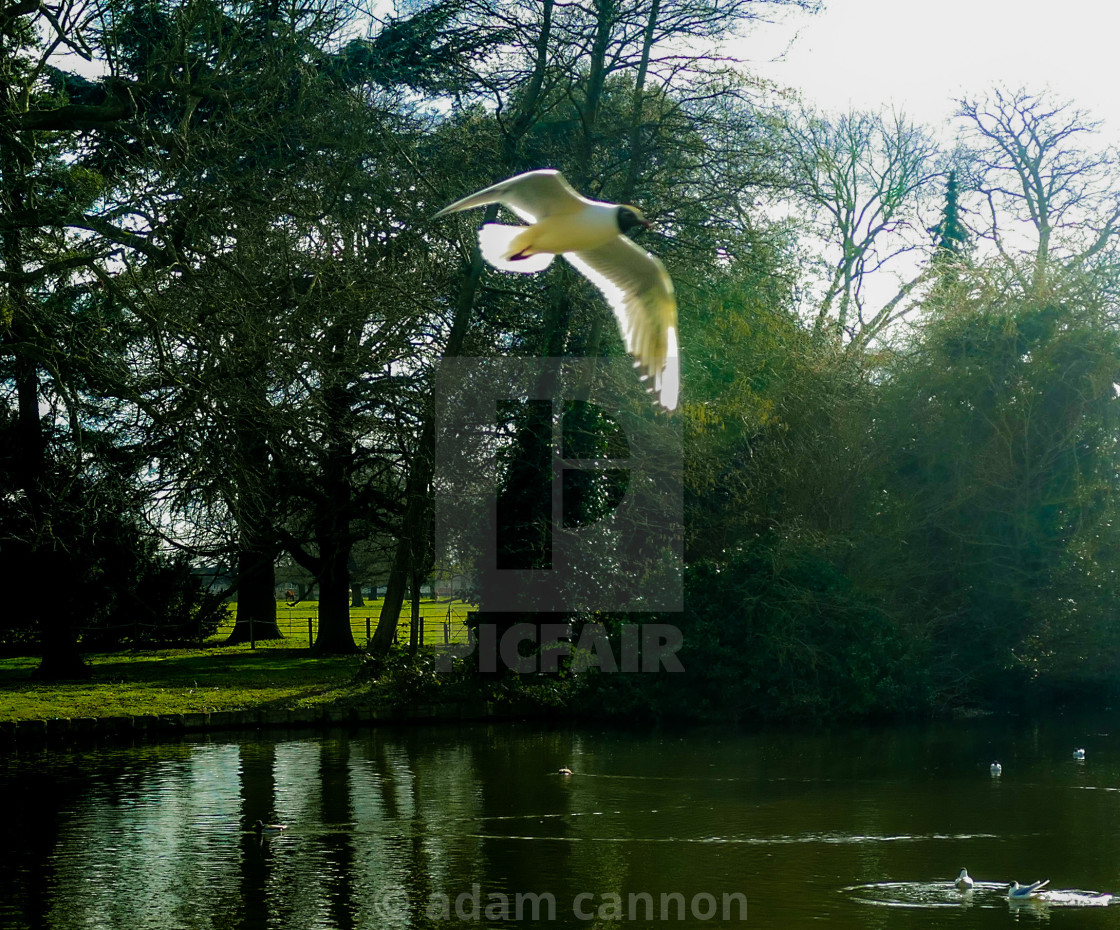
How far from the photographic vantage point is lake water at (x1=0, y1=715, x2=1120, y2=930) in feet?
25.8

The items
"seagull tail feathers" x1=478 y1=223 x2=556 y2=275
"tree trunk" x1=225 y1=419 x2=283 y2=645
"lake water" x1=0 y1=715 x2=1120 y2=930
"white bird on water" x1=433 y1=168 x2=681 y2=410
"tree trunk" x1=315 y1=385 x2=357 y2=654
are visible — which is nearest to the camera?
"white bird on water" x1=433 y1=168 x2=681 y2=410

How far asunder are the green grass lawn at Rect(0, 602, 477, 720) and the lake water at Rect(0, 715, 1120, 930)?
4.48 ft

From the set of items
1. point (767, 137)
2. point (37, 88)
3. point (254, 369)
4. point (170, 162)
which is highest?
Result: point (767, 137)

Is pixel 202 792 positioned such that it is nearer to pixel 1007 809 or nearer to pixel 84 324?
pixel 84 324

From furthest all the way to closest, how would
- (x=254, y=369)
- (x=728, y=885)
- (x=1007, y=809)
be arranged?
(x=254, y=369) → (x=1007, y=809) → (x=728, y=885)

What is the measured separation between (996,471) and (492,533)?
7316 millimetres

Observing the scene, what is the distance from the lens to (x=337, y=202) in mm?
13859

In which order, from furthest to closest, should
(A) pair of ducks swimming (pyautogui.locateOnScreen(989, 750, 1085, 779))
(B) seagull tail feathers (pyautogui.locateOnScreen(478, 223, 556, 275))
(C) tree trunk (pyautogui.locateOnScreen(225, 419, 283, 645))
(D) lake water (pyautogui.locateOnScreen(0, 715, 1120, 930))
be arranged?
(A) pair of ducks swimming (pyautogui.locateOnScreen(989, 750, 1085, 779)), (C) tree trunk (pyautogui.locateOnScreen(225, 419, 283, 645)), (D) lake water (pyautogui.locateOnScreen(0, 715, 1120, 930)), (B) seagull tail feathers (pyautogui.locateOnScreen(478, 223, 556, 275))

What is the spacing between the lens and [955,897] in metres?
8.09

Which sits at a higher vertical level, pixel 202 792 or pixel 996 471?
pixel 996 471

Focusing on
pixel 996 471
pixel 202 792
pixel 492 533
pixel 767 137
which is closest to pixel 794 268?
pixel 767 137

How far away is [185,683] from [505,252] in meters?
13.4

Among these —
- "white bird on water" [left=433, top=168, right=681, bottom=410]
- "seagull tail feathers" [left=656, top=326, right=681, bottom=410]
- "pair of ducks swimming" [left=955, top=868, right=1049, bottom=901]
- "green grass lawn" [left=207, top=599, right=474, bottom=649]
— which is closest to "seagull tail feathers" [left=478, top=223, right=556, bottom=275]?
"white bird on water" [left=433, top=168, right=681, bottom=410]

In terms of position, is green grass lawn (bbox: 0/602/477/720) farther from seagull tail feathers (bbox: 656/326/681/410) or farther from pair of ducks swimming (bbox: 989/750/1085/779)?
seagull tail feathers (bbox: 656/326/681/410)
